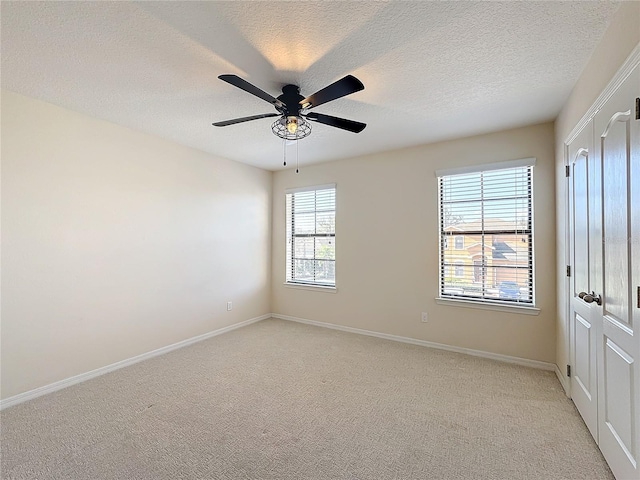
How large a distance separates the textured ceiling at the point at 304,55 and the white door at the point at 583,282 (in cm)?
65

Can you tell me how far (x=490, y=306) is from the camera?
11.1ft

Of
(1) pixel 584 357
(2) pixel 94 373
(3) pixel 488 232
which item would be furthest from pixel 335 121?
(2) pixel 94 373

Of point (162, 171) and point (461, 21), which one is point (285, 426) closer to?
point (461, 21)

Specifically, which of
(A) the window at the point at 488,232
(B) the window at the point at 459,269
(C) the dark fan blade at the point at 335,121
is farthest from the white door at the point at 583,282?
(C) the dark fan blade at the point at 335,121

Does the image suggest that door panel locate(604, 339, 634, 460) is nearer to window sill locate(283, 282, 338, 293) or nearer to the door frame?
the door frame

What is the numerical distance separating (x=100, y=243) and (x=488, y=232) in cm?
431

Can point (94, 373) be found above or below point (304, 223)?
below

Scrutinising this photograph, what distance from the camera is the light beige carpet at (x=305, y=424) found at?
176 centimetres

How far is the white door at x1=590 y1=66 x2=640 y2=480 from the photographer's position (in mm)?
1448

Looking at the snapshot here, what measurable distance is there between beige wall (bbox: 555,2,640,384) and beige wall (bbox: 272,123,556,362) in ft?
0.62

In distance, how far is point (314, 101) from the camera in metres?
2.04

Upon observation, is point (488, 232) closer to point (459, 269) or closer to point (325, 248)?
point (459, 269)

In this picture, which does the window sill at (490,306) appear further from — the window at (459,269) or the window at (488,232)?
the window at (459,269)

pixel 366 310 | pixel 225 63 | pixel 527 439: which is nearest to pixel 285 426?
pixel 527 439
